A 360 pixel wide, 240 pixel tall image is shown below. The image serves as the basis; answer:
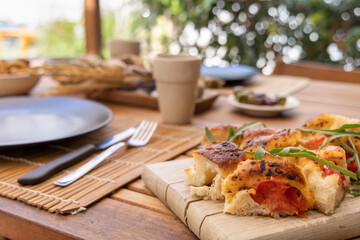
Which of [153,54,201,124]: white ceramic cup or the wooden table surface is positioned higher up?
[153,54,201,124]: white ceramic cup

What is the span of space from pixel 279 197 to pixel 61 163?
1.62 ft

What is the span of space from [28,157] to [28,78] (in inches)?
26.4

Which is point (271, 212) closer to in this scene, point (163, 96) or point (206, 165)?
point (206, 165)

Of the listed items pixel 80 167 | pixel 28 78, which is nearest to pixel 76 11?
pixel 28 78

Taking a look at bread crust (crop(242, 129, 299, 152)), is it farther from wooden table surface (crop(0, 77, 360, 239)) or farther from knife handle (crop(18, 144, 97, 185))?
knife handle (crop(18, 144, 97, 185))

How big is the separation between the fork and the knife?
3cm

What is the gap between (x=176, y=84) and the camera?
1.22 meters

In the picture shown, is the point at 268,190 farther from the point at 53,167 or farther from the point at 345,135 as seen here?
the point at 53,167

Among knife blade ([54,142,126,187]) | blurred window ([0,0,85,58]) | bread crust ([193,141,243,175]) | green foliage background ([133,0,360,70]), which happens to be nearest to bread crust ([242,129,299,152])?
bread crust ([193,141,243,175])

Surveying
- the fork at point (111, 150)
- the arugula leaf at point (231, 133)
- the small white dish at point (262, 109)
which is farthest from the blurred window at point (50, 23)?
the arugula leaf at point (231, 133)

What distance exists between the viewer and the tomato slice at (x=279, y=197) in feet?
1.91

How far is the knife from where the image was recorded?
2.56 ft

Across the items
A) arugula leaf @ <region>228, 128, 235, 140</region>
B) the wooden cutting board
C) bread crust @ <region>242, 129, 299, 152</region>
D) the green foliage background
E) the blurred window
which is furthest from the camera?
the blurred window

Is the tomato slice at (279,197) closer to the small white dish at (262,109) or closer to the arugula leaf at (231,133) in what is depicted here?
the arugula leaf at (231,133)
